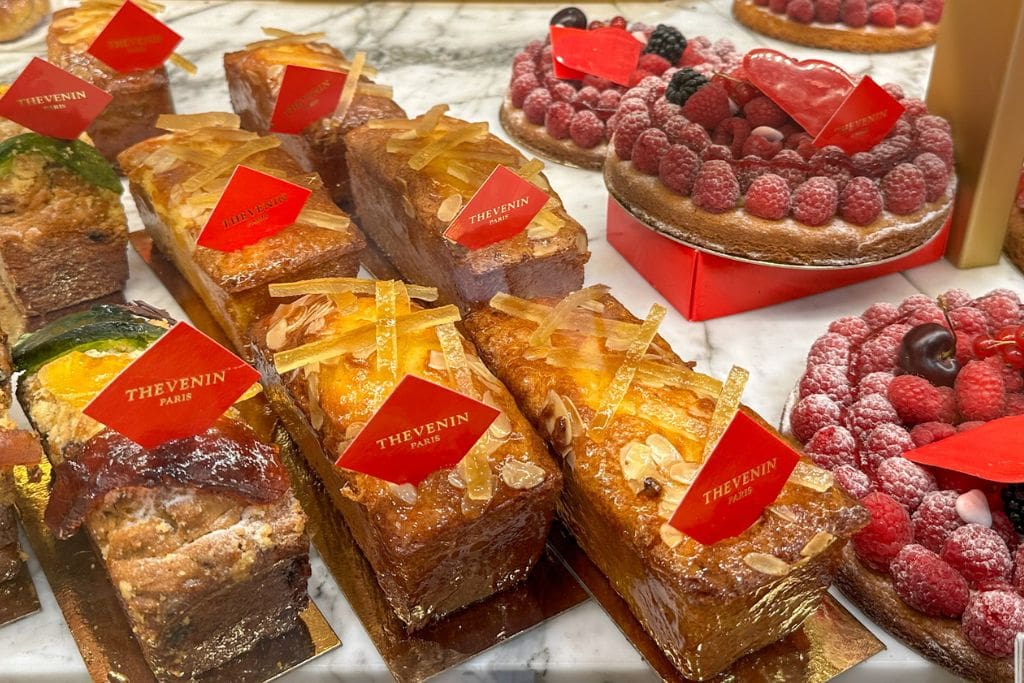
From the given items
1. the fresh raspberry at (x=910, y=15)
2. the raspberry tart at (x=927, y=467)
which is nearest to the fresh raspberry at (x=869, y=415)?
the raspberry tart at (x=927, y=467)

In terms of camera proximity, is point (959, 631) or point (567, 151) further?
point (567, 151)

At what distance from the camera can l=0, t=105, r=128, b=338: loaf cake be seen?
2.39 m

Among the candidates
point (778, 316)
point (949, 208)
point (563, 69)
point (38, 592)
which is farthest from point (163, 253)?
point (949, 208)

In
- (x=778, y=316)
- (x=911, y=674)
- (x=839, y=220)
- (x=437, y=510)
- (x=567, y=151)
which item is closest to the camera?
(x=437, y=510)

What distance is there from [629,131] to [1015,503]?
1310 mm

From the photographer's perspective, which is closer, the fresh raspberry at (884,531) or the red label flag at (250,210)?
the fresh raspberry at (884,531)

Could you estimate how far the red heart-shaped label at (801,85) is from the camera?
7.98 feet

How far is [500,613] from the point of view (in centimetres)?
178

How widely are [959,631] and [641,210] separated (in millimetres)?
1252

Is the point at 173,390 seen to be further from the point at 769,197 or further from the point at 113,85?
the point at 113,85

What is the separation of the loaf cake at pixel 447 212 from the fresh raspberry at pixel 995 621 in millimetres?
1104

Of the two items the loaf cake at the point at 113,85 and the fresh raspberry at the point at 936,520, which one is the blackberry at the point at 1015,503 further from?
the loaf cake at the point at 113,85

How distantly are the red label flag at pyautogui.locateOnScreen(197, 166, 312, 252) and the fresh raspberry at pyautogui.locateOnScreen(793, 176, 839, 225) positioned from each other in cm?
115

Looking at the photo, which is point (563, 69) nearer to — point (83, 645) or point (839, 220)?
point (839, 220)
